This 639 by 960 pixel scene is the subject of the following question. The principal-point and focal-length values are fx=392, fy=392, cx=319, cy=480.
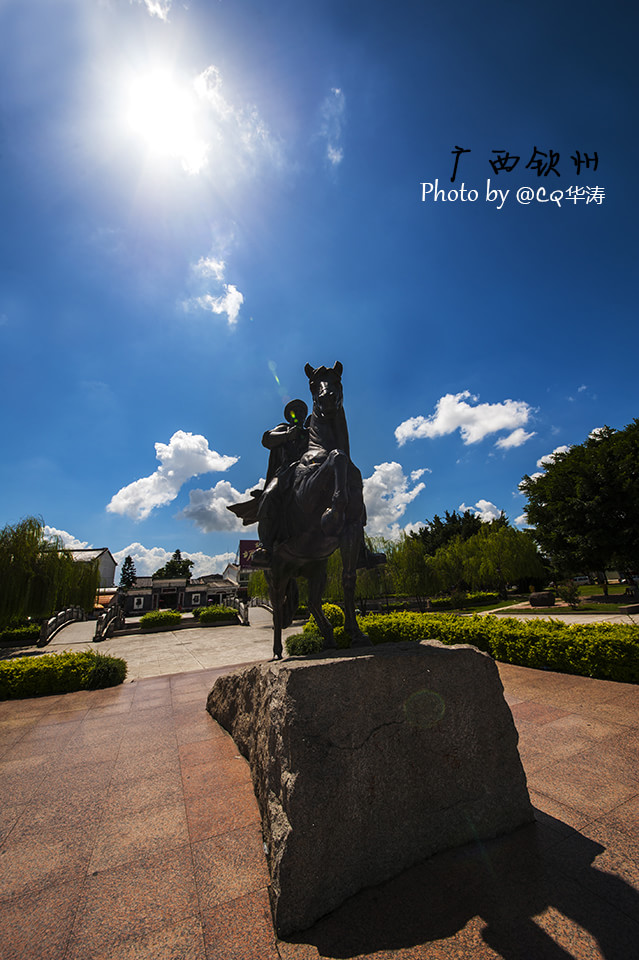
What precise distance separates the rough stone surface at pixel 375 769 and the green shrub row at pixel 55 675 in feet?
22.9

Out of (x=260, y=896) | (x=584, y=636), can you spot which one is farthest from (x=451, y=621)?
(x=260, y=896)

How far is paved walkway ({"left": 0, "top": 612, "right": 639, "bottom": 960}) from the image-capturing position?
6.17ft

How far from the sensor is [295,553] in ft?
18.1

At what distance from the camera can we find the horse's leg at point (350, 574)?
4.28m

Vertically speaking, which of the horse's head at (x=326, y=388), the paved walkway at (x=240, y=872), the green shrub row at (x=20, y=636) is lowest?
the green shrub row at (x=20, y=636)

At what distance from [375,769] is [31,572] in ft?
83.4

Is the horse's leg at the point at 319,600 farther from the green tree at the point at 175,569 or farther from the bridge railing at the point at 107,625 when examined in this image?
the green tree at the point at 175,569

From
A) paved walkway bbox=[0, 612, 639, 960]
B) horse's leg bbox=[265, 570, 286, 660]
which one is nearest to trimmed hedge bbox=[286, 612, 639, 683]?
paved walkway bbox=[0, 612, 639, 960]

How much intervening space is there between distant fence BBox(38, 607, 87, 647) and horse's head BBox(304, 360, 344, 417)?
78.8 ft

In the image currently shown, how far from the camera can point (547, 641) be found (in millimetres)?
7566

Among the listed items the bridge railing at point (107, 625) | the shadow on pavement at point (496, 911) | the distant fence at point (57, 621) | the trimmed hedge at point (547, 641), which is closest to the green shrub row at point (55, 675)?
the trimmed hedge at point (547, 641)

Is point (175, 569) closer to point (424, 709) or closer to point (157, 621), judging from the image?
point (157, 621)

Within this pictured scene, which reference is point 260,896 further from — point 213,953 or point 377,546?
point 377,546

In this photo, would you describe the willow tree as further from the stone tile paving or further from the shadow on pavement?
the shadow on pavement
